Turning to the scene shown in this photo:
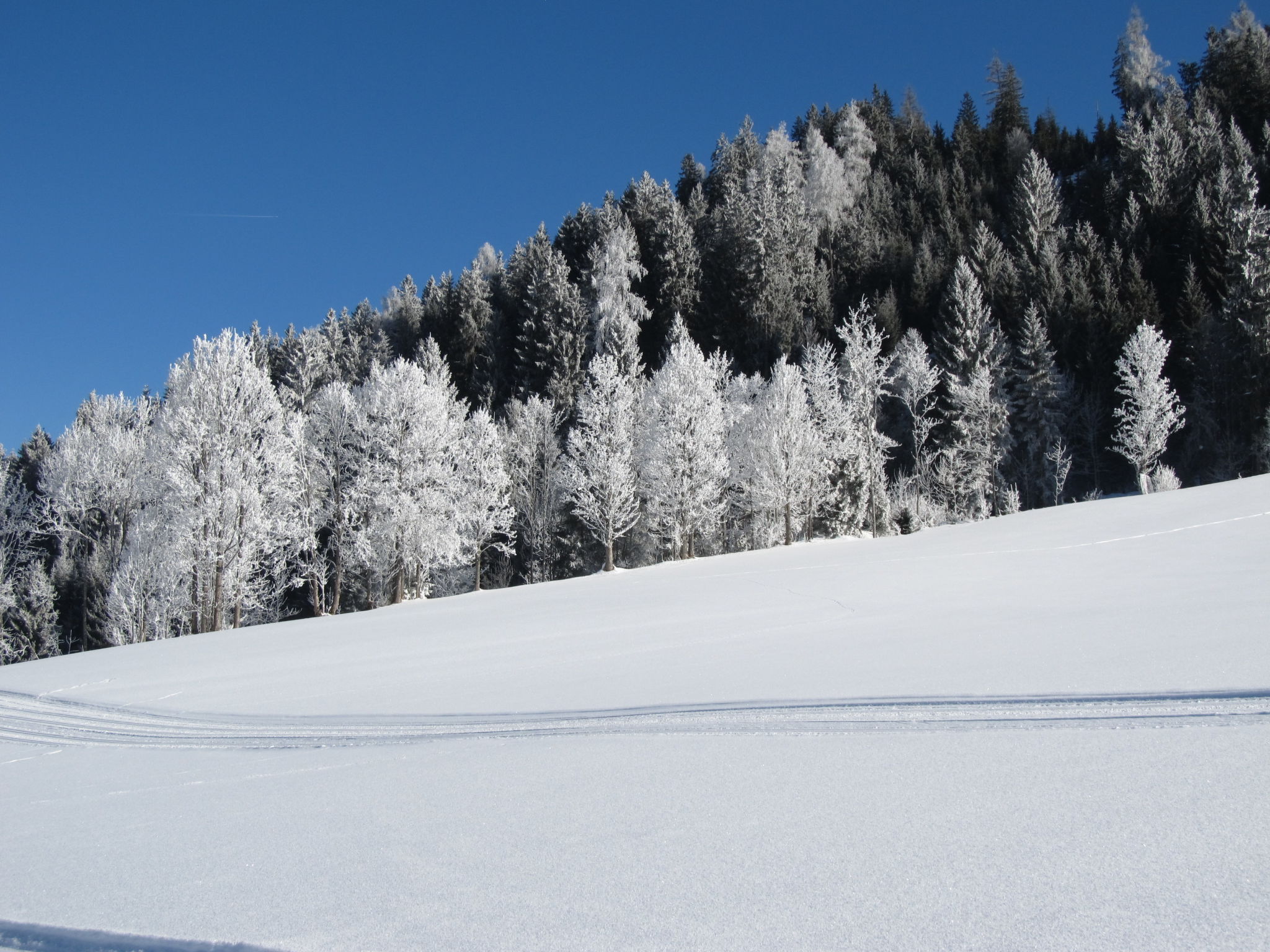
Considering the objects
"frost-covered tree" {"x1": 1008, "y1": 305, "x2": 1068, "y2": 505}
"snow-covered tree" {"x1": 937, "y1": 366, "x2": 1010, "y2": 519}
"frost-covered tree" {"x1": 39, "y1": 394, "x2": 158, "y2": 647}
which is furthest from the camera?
"frost-covered tree" {"x1": 1008, "y1": 305, "x2": 1068, "y2": 505}

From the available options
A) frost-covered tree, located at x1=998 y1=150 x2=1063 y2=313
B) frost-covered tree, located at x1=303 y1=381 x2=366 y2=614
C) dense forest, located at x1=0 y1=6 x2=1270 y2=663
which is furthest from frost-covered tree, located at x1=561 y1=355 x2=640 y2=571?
frost-covered tree, located at x1=998 y1=150 x2=1063 y2=313

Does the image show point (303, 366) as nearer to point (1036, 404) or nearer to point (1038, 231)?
point (1036, 404)

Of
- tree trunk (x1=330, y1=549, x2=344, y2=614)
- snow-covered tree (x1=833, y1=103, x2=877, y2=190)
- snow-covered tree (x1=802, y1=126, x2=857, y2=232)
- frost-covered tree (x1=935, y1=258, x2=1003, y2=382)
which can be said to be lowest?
tree trunk (x1=330, y1=549, x2=344, y2=614)

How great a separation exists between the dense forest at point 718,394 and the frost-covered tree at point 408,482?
14 centimetres

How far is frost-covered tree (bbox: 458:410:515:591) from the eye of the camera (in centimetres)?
3048

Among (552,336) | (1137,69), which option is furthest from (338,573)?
(1137,69)

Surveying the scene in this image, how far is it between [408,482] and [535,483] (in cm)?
1290

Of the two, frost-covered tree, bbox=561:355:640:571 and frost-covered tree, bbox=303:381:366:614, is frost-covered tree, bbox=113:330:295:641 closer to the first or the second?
frost-covered tree, bbox=303:381:366:614

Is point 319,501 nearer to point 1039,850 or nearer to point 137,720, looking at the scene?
point 137,720

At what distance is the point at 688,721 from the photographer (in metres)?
5.32

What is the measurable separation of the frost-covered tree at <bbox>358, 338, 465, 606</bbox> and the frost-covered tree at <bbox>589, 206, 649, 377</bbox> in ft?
53.8

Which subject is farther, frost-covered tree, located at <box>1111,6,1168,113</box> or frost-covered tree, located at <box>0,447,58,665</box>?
frost-covered tree, located at <box>1111,6,1168,113</box>

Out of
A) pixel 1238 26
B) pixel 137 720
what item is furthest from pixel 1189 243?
pixel 137 720

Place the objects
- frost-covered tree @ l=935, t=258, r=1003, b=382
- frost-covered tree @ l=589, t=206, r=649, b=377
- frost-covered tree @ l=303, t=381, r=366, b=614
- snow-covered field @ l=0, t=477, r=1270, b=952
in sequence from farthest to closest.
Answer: frost-covered tree @ l=589, t=206, r=649, b=377 → frost-covered tree @ l=935, t=258, r=1003, b=382 → frost-covered tree @ l=303, t=381, r=366, b=614 → snow-covered field @ l=0, t=477, r=1270, b=952
